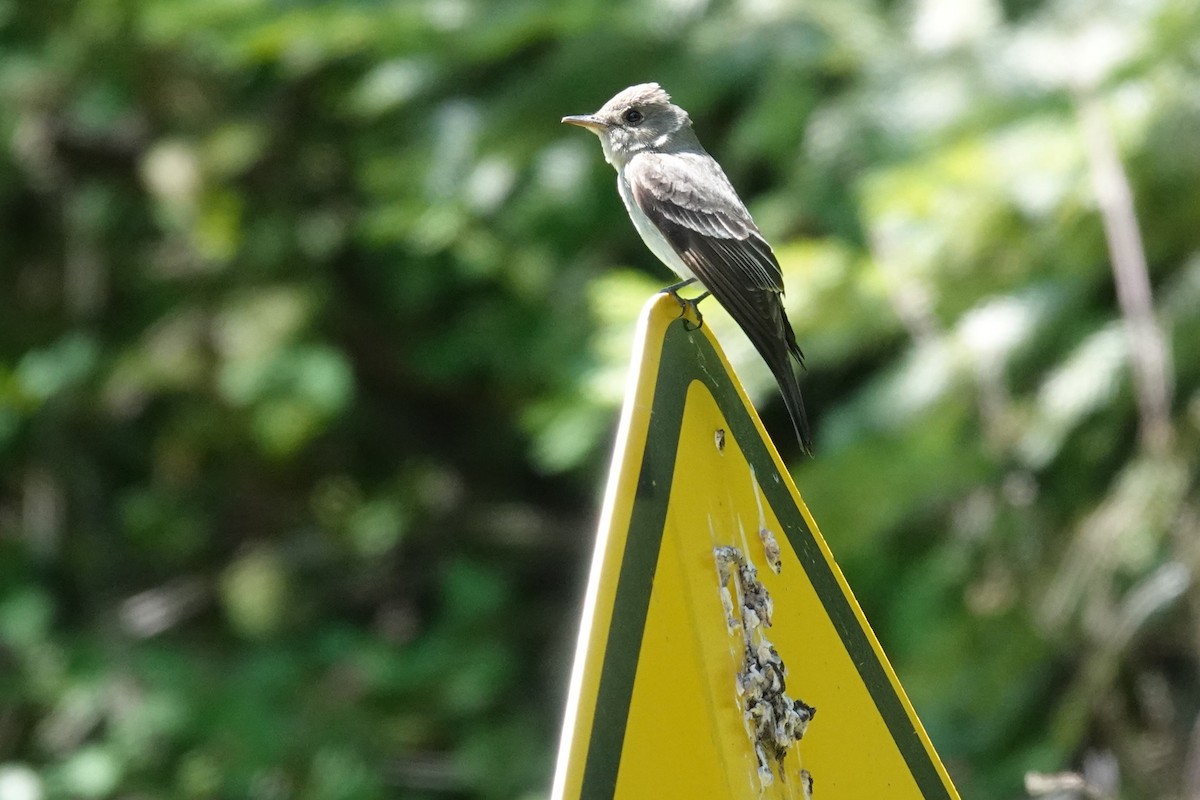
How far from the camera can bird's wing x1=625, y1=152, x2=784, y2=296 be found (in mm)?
2770

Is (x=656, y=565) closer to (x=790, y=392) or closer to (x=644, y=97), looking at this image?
(x=790, y=392)

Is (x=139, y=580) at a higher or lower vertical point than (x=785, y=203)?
higher

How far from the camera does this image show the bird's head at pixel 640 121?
3330 millimetres

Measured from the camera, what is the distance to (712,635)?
1.55 meters

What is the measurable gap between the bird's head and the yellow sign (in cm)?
162

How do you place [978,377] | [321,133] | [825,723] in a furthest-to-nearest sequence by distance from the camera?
[321,133] → [978,377] → [825,723]

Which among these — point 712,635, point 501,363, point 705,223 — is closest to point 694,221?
point 705,223

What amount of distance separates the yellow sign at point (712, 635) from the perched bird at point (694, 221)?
608mm

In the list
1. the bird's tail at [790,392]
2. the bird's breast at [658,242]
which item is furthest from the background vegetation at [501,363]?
the bird's tail at [790,392]

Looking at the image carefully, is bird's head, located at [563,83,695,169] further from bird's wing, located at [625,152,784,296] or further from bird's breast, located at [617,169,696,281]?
bird's breast, located at [617,169,696,281]

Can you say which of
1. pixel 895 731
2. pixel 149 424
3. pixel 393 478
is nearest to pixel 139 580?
pixel 149 424

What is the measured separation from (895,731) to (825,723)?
111 millimetres

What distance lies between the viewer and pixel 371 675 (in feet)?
17.9

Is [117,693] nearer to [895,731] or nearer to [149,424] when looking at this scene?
[149,424]
